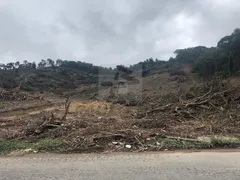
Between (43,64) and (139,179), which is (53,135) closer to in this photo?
(139,179)

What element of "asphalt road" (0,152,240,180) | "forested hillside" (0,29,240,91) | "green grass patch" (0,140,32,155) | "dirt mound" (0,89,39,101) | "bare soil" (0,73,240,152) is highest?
"forested hillside" (0,29,240,91)

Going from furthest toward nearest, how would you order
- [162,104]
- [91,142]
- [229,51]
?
[229,51]
[162,104]
[91,142]

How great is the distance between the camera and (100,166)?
5.76m

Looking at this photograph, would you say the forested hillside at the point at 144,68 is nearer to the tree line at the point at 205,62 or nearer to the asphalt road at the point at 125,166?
the tree line at the point at 205,62

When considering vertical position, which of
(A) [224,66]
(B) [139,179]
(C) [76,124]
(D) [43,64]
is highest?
(D) [43,64]

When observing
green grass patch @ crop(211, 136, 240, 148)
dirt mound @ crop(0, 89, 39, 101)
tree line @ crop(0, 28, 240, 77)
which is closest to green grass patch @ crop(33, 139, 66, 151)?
green grass patch @ crop(211, 136, 240, 148)

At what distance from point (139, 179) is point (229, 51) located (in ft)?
94.2

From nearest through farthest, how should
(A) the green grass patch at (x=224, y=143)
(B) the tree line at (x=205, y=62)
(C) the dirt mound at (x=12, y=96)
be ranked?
(A) the green grass patch at (x=224, y=143) → (C) the dirt mound at (x=12, y=96) → (B) the tree line at (x=205, y=62)

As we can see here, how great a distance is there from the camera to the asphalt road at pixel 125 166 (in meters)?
5.06

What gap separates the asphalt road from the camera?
5059 mm

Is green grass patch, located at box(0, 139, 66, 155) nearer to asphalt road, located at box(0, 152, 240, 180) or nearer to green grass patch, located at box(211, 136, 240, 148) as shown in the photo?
asphalt road, located at box(0, 152, 240, 180)

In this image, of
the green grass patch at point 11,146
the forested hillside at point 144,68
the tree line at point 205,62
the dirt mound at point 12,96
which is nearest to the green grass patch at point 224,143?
the green grass patch at point 11,146

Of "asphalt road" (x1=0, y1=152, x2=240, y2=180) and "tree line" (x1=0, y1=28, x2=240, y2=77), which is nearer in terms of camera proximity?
"asphalt road" (x1=0, y1=152, x2=240, y2=180)

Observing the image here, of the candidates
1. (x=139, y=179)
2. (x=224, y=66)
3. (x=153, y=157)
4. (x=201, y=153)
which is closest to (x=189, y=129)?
(x=201, y=153)
